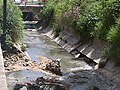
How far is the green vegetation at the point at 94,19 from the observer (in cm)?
1684

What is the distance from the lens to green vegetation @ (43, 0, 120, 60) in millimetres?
16844

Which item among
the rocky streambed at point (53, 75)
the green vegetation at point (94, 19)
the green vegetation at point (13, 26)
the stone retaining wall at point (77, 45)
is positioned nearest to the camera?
the rocky streambed at point (53, 75)

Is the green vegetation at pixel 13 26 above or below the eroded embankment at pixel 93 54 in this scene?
above

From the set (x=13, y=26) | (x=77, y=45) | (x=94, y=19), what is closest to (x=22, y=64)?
(x=13, y=26)

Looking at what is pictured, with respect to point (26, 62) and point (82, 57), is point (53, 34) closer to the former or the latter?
point (82, 57)

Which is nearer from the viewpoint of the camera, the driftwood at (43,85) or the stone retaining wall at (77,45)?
the driftwood at (43,85)

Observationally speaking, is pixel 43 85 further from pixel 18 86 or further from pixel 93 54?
pixel 93 54

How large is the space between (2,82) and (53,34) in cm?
2397

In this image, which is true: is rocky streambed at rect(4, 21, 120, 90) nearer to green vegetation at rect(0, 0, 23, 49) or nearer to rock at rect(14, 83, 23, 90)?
rock at rect(14, 83, 23, 90)

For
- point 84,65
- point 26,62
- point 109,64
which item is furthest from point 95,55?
point 26,62

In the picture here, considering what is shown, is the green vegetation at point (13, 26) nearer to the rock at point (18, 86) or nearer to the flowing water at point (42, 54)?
the flowing water at point (42, 54)

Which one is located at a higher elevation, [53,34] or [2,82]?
[2,82]

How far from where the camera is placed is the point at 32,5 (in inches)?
1574

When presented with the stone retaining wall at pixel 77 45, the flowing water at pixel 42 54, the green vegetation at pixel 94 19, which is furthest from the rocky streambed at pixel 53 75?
the green vegetation at pixel 94 19
